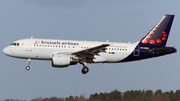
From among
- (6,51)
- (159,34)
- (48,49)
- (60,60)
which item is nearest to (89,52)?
(60,60)

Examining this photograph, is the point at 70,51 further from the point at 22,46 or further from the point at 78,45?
the point at 22,46

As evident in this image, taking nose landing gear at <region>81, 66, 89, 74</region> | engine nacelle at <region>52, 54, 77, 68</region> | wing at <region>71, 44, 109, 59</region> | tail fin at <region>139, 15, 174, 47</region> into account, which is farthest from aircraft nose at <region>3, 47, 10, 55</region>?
tail fin at <region>139, 15, 174, 47</region>

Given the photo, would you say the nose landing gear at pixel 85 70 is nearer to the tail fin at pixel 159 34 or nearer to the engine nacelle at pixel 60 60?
the engine nacelle at pixel 60 60

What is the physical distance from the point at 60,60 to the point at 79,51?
8.45 ft

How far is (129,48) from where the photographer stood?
42844mm

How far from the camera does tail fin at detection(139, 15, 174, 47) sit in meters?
44.8

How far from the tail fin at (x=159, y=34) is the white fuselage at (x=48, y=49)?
16.1 feet

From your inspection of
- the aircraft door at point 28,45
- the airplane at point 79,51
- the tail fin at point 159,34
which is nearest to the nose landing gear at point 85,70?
the airplane at point 79,51

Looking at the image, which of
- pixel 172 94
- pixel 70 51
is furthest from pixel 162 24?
pixel 172 94

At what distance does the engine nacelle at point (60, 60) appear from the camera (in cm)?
3934

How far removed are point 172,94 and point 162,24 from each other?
113 ft

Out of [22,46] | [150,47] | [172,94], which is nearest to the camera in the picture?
[22,46]

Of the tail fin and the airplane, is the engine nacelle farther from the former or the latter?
the tail fin

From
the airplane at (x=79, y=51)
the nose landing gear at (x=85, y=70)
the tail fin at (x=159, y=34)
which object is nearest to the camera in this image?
the airplane at (x=79, y=51)
